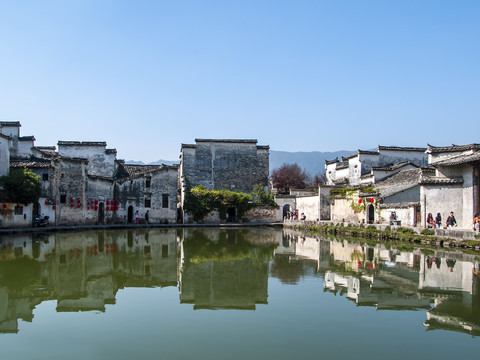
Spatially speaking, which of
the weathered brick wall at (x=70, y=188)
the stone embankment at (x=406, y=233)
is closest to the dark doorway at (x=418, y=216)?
the stone embankment at (x=406, y=233)

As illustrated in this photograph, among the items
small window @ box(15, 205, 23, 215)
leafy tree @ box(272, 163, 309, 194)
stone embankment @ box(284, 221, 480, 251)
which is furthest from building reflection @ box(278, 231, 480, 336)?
leafy tree @ box(272, 163, 309, 194)

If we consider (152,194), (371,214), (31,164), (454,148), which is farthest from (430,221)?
(31,164)

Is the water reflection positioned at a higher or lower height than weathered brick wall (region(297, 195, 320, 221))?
lower

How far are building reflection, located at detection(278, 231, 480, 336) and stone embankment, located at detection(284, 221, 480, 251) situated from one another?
1.26 metres

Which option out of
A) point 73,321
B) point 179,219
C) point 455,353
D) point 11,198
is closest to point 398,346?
point 455,353

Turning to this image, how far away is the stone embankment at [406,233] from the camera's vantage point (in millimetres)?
17281

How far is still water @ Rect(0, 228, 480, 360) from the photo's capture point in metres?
5.90

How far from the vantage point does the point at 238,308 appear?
8.14 meters

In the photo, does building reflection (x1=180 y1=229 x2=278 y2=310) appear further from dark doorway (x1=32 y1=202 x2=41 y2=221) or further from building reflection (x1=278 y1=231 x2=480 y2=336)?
dark doorway (x1=32 y1=202 x2=41 y2=221)

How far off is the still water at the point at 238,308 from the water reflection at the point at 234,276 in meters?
0.03

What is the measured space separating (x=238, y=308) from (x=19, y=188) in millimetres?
20811

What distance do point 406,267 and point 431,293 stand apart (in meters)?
3.61

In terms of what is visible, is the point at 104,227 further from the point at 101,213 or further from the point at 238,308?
the point at 238,308

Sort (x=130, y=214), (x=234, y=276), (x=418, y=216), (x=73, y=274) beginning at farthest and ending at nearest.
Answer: (x=130, y=214) < (x=418, y=216) < (x=73, y=274) < (x=234, y=276)
